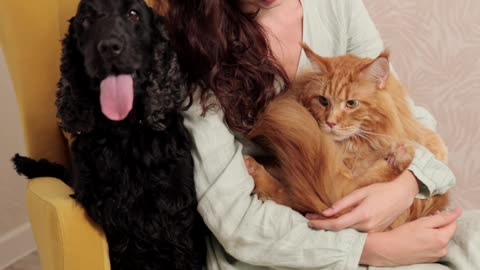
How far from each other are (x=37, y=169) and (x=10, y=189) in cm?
98

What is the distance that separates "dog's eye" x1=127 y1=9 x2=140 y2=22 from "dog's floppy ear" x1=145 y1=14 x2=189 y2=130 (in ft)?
0.17

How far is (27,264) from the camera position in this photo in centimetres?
206

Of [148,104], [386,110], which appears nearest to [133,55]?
[148,104]

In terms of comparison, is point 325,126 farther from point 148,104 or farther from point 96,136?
point 96,136

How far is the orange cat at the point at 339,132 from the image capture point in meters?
1.01

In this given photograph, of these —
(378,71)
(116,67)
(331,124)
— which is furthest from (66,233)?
(378,71)

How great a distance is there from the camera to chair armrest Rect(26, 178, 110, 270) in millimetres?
963

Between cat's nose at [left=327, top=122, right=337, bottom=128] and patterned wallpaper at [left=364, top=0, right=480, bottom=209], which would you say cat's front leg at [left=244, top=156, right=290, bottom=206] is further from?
patterned wallpaper at [left=364, top=0, right=480, bottom=209]

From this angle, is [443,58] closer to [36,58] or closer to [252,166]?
[252,166]

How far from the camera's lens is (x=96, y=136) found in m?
1.02

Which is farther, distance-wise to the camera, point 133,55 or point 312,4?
point 312,4

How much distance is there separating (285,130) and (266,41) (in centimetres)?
29

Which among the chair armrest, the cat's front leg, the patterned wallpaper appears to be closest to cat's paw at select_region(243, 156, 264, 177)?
the cat's front leg

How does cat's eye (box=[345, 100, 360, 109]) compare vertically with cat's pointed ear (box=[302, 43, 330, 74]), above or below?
below
